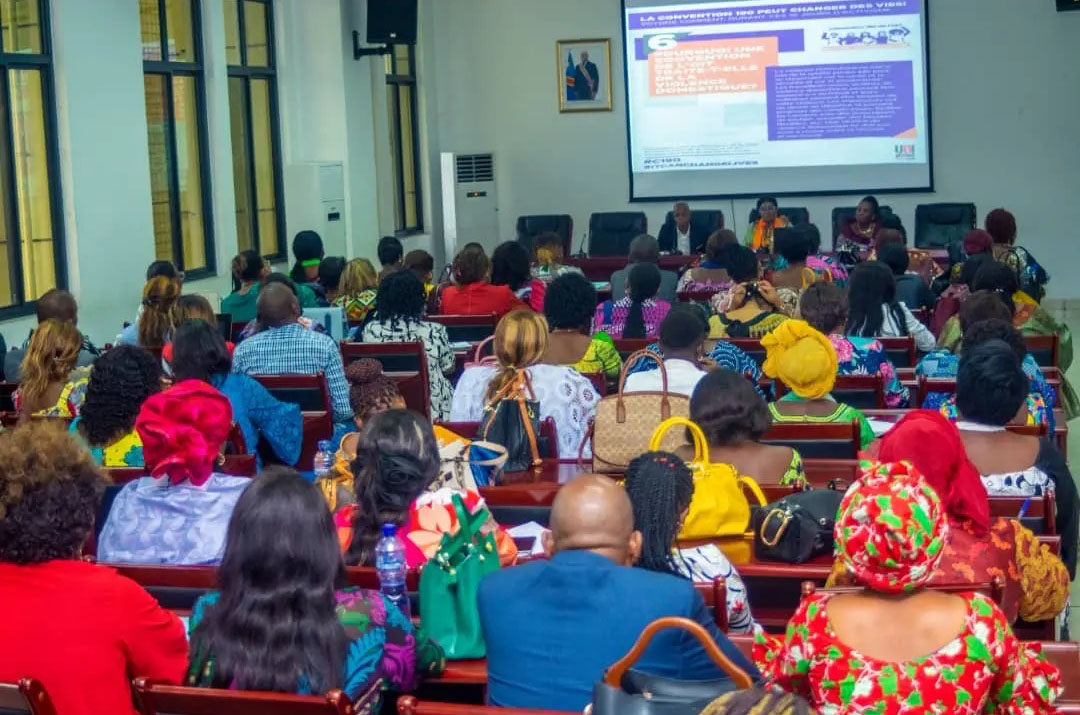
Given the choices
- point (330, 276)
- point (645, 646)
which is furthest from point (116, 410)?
point (330, 276)

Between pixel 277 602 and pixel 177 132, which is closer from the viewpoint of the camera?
pixel 277 602

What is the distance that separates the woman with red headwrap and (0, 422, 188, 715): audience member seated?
143 cm

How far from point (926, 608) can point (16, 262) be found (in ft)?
25.1

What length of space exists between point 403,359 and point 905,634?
4600 millimetres

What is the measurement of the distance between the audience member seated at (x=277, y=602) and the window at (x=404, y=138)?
12275mm

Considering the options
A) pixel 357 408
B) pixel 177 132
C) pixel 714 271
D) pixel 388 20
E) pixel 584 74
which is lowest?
pixel 357 408

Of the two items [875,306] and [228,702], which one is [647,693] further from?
[875,306]

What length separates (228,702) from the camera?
242 centimetres

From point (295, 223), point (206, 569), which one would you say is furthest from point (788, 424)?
point (295, 223)

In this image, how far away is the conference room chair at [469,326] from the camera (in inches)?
308

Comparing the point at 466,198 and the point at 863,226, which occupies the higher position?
the point at 466,198

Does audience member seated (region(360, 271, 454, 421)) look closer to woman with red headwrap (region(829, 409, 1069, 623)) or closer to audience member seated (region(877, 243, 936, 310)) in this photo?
audience member seated (region(877, 243, 936, 310))

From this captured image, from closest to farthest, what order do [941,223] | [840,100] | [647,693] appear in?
[647,693]
[941,223]
[840,100]

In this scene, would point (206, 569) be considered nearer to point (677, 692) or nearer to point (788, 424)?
point (677, 692)
